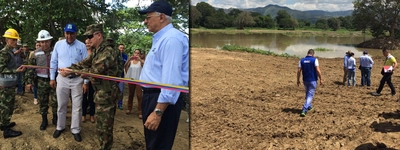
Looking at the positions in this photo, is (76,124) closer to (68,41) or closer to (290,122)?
(68,41)

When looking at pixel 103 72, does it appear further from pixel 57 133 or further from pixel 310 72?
pixel 310 72

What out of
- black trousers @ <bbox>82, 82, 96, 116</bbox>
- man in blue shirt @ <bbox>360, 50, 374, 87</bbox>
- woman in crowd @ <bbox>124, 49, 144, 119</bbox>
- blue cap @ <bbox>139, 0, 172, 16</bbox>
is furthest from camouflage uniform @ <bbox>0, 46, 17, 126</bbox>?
man in blue shirt @ <bbox>360, 50, 374, 87</bbox>

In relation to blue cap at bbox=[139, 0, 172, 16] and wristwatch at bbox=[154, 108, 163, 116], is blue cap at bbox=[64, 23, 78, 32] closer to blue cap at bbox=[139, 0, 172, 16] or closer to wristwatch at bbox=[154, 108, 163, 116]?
blue cap at bbox=[139, 0, 172, 16]

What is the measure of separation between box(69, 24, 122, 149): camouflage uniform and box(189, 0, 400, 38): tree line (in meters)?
0.94

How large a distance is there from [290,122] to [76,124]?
145 inches

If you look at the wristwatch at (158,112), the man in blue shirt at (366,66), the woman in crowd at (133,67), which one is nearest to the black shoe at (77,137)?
the woman in crowd at (133,67)

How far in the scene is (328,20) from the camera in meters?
55.4

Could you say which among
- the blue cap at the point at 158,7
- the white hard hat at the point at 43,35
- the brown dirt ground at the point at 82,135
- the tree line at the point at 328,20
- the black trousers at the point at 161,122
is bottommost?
the brown dirt ground at the point at 82,135

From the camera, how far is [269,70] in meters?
12.5

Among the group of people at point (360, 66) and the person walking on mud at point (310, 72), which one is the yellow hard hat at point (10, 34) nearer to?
the person walking on mud at point (310, 72)

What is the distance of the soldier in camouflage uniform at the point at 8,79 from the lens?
3135 millimetres

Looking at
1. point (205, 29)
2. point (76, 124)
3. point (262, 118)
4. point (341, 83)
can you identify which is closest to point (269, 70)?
point (341, 83)

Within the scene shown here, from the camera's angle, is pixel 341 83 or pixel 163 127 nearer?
pixel 163 127

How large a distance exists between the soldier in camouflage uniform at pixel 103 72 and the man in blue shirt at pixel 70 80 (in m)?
0.32
